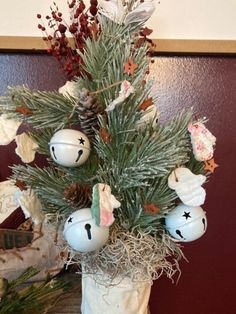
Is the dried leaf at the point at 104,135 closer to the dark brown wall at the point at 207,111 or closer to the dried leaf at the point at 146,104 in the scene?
the dried leaf at the point at 146,104

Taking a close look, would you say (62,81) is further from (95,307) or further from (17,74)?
(95,307)

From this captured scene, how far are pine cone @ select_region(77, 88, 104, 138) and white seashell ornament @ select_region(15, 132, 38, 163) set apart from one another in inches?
3.2

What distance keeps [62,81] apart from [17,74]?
0.10m

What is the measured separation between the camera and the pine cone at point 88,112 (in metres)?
0.53

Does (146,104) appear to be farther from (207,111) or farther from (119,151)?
(207,111)

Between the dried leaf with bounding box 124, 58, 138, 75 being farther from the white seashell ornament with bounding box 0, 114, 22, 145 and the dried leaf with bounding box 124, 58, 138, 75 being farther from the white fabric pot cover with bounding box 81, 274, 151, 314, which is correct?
the white fabric pot cover with bounding box 81, 274, 151, 314

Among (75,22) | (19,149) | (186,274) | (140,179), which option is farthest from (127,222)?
(186,274)

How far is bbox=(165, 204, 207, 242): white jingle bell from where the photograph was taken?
0.54 meters

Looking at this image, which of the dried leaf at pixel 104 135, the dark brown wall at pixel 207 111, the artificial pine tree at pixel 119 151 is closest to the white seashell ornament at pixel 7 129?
the artificial pine tree at pixel 119 151

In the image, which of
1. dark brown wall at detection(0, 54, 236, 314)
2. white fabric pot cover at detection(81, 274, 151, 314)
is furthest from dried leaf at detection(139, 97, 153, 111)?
dark brown wall at detection(0, 54, 236, 314)

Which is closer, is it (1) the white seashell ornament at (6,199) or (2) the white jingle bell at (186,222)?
(2) the white jingle bell at (186,222)

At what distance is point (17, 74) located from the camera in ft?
2.95

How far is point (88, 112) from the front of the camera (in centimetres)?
54

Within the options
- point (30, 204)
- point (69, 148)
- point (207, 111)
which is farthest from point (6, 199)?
point (207, 111)
